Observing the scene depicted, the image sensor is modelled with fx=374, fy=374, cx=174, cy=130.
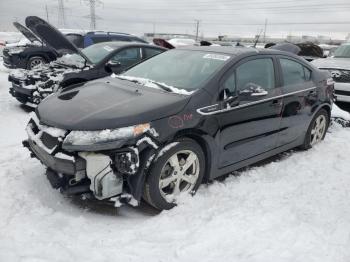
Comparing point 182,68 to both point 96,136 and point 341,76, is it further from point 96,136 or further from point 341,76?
point 341,76

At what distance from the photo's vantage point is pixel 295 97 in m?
5.18

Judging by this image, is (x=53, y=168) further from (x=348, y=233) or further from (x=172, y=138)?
(x=348, y=233)

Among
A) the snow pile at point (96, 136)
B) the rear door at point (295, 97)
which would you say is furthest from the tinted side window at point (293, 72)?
the snow pile at point (96, 136)

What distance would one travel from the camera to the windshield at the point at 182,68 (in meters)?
4.20

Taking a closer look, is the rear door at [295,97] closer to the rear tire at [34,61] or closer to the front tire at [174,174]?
the front tire at [174,174]

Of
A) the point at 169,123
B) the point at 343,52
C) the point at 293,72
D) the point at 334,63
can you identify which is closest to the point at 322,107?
the point at 293,72

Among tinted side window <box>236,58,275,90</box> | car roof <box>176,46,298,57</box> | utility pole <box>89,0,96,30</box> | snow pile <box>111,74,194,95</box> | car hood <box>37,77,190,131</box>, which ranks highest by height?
car roof <box>176,46,298,57</box>

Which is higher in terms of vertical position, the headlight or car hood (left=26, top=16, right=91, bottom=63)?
car hood (left=26, top=16, right=91, bottom=63)

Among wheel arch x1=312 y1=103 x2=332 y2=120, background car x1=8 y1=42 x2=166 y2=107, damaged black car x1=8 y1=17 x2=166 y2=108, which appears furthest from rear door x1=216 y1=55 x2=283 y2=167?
background car x1=8 y1=42 x2=166 y2=107

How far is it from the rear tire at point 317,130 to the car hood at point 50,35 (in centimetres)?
418

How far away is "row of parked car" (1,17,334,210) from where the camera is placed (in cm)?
334

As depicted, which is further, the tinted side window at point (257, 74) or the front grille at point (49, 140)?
the tinted side window at point (257, 74)

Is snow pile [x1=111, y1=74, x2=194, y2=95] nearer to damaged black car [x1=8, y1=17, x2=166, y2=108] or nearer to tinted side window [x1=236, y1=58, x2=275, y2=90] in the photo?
tinted side window [x1=236, y1=58, x2=275, y2=90]

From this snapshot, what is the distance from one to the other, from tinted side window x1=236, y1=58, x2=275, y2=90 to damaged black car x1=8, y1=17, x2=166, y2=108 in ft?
A: 8.36
